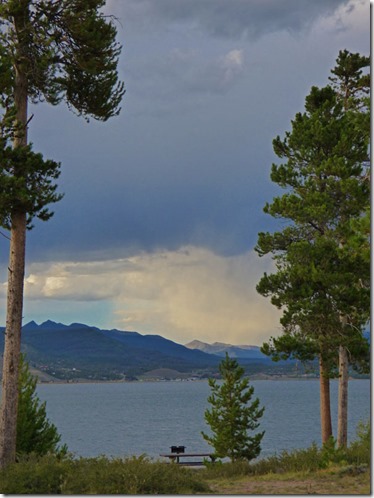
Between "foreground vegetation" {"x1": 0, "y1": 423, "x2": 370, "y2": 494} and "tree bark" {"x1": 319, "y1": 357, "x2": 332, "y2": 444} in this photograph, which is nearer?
"foreground vegetation" {"x1": 0, "y1": 423, "x2": 370, "y2": 494}

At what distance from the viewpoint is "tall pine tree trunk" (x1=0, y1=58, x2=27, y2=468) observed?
1371 centimetres

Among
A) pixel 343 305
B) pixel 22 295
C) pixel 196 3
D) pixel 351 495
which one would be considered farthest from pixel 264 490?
pixel 196 3

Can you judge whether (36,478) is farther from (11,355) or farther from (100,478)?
(11,355)

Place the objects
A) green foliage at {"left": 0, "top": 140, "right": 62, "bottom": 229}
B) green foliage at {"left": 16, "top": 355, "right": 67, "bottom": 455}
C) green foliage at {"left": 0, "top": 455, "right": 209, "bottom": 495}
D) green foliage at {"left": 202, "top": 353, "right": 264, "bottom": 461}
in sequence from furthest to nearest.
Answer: green foliage at {"left": 202, "top": 353, "right": 264, "bottom": 461} < green foliage at {"left": 16, "top": 355, "right": 67, "bottom": 455} < green foliage at {"left": 0, "top": 140, "right": 62, "bottom": 229} < green foliage at {"left": 0, "top": 455, "right": 209, "bottom": 495}

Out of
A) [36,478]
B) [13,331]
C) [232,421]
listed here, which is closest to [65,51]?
[13,331]

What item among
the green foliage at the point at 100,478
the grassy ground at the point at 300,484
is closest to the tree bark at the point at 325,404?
the grassy ground at the point at 300,484

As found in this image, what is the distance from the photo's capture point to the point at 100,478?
11.3m

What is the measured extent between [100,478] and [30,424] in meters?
11.7

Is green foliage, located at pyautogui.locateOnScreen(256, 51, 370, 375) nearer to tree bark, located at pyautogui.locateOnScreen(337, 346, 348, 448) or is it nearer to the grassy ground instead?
tree bark, located at pyautogui.locateOnScreen(337, 346, 348, 448)

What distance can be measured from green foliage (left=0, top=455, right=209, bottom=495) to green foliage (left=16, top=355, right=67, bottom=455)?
985 centimetres

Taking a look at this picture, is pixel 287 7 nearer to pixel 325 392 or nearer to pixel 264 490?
pixel 264 490

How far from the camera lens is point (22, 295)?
13906mm

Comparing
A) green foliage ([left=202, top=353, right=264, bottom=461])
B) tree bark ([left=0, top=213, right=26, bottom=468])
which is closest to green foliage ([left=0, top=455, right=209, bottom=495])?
tree bark ([left=0, top=213, right=26, bottom=468])

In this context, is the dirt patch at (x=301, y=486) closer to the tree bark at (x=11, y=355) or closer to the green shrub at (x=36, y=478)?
the green shrub at (x=36, y=478)
